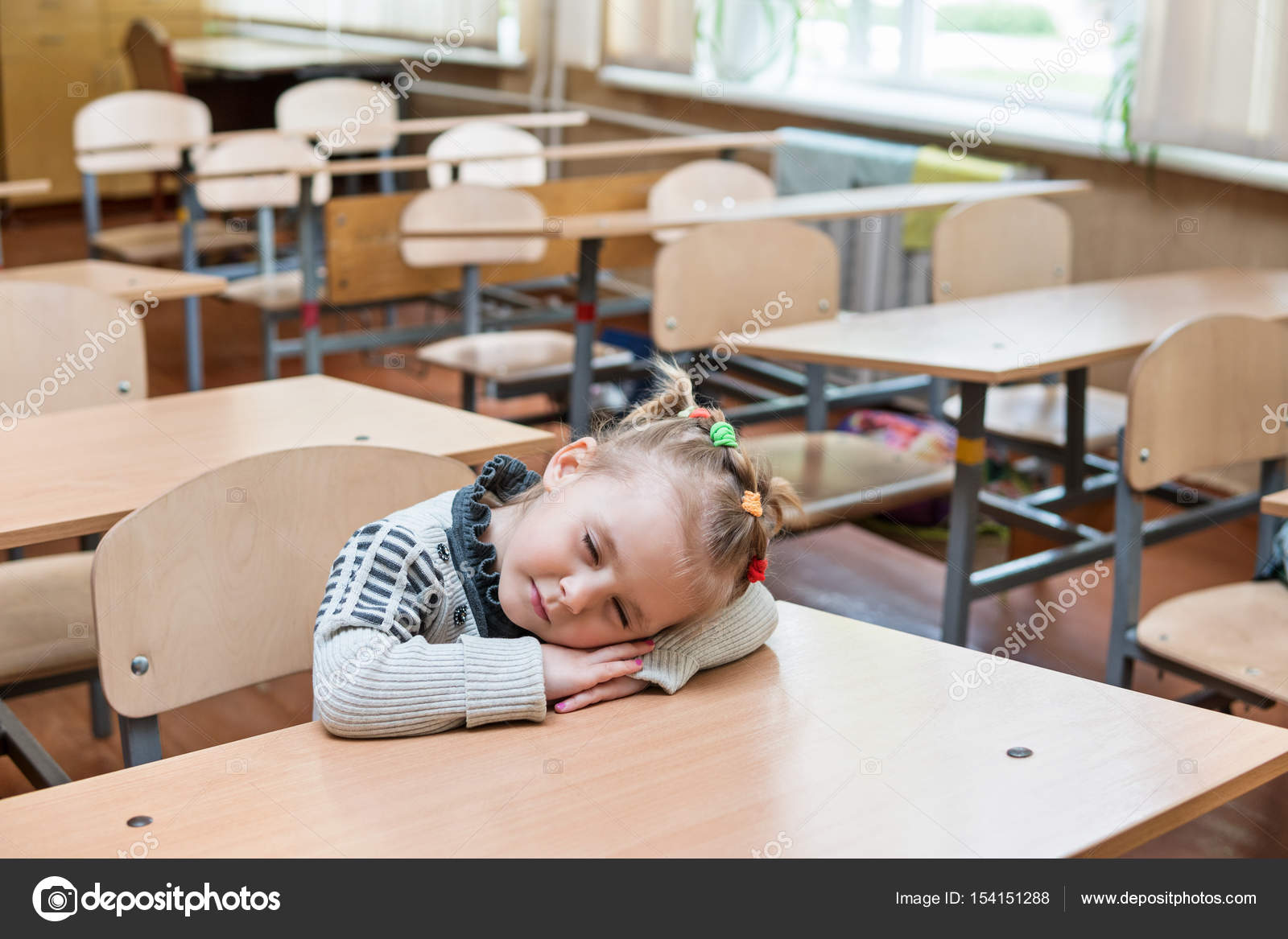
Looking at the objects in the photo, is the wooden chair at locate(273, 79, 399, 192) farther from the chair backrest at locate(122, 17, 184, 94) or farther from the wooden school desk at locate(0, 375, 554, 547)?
the wooden school desk at locate(0, 375, 554, 547)

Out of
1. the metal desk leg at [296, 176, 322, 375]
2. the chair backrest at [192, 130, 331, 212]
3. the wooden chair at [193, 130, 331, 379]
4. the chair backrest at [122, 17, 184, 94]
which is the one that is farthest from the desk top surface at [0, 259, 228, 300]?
the chair backrest at [122, 17, 184, 94]

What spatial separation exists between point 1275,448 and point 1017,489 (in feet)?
4.58

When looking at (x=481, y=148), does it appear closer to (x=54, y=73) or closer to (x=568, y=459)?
(x=568, y=459)

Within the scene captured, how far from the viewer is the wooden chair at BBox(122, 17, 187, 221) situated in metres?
6.55

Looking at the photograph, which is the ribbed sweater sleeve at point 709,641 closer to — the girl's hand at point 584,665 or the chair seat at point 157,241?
the girl's hand at point 584,665

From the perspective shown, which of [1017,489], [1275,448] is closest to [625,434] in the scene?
[1275,448]

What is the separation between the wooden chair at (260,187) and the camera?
4133 mm

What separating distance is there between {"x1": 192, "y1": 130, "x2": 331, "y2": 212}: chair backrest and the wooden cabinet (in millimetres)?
3521

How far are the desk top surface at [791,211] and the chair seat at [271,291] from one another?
70 centimetres

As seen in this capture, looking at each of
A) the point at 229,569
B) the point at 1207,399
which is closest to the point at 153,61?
the point at 1207,399

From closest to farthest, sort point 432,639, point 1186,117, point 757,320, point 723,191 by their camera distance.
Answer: point 432,639
point 757,320
point 1186,117
point 723,191
